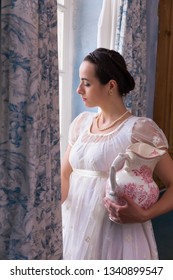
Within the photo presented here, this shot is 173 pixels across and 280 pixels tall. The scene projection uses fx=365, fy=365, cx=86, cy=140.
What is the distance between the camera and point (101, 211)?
3.84 feet

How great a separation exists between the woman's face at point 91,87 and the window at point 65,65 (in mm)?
563

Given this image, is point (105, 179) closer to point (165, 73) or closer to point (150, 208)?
point (150, 208)

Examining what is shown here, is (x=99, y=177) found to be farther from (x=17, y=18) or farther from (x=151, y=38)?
(x=151, y=38)

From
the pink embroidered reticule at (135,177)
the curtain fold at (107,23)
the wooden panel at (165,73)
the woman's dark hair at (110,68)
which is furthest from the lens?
the wooden panel at (165,73)

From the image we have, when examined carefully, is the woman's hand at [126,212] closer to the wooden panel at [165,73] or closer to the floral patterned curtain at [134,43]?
the floral patterned curtain at [134,43]

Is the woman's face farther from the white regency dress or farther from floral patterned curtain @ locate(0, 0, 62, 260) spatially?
floral patterned curtain @ locate(0, 0, 62, 260)

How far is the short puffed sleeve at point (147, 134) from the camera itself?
1161 millimetres

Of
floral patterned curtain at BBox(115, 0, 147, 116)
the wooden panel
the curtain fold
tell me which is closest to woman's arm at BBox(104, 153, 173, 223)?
floral patterned curtain at BBox(115, 0, 147, 116)

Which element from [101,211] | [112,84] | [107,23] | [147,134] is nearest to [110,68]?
[112,84]

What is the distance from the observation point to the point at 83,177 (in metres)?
1.22

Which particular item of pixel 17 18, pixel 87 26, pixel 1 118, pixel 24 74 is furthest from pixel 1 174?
pixel 87 26

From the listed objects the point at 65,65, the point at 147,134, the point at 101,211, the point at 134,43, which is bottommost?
the point at 101,211

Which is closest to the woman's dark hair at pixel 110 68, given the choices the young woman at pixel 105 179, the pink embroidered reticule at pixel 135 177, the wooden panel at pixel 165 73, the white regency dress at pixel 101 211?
the young woman at pixel 105 179

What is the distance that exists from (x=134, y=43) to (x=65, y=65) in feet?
1.19
